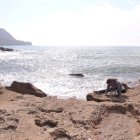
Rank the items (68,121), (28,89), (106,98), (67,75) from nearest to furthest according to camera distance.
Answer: (68,121), (106,98), (28,89), (67,75)

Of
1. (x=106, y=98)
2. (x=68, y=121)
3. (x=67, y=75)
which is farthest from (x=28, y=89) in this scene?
(x=67, y=75)

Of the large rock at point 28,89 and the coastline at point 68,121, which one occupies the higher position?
the coastline at point 68,121

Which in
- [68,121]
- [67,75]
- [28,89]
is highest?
[68,121]

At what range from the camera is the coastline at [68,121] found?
7445 millimetres

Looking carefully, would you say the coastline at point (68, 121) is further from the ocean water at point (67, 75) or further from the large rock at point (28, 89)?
the ocean water at point (67, 75)

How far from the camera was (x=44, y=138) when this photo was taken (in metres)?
7.18

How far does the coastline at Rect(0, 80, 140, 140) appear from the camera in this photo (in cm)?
745

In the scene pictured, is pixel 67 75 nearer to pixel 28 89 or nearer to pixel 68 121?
pixel 28 89

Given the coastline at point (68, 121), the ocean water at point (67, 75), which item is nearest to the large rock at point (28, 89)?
the ocean water at point (67, 75)

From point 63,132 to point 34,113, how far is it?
122cm

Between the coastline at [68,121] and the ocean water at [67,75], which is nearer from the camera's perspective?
the coastline at [68,121]

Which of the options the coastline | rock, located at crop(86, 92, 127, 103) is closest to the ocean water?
rock, located at crop(86, 92, 127, 103)

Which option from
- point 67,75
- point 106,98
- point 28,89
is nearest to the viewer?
point 106,98

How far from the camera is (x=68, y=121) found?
8.09 metres
